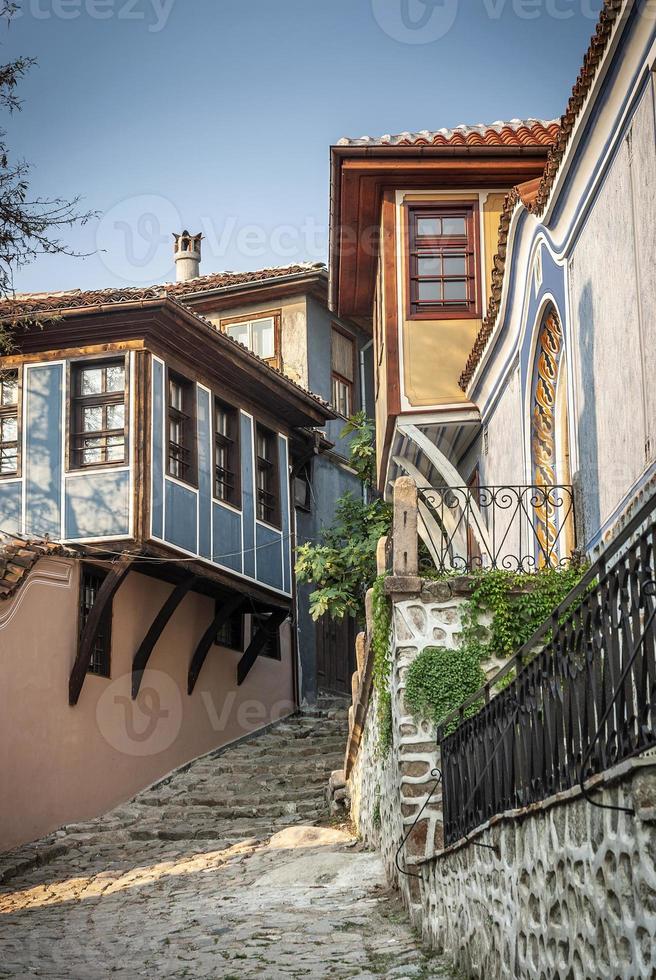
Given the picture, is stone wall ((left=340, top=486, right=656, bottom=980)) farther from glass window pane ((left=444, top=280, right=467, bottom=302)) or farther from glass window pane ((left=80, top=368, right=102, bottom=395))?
glass window pane ((left=80, top=368, right=102, bottom=395))

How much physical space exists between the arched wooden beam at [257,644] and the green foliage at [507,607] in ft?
35.5

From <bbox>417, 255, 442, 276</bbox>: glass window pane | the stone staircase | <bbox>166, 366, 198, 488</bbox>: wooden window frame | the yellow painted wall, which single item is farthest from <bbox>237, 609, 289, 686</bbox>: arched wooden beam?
<bbox>417, 255, 442, 276</bbox>: glass window pane

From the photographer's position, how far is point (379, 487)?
17266mm

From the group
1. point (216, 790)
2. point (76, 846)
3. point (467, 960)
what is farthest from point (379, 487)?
point (467, 960)

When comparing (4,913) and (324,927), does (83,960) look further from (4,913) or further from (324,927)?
(4,913)

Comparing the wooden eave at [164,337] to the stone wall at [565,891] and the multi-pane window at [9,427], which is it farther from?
the stone wall at [565,891]

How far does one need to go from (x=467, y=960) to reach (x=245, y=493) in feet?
43.1

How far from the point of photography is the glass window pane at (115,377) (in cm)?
1725

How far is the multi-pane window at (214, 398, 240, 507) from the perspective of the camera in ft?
62.8

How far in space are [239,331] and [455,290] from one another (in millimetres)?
11127

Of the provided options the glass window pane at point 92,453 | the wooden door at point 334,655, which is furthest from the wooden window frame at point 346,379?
the glass window pane at point 92,453

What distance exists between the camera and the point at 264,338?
24.5 metres

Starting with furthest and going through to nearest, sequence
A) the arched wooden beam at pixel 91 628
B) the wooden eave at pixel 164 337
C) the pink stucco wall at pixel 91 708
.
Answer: the wooden eave at pixel 164 337
the arched wooden beam at pixel 91 628
the pink stucco wall at pixel 91 708

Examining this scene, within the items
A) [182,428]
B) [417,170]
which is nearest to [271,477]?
[182,428]
